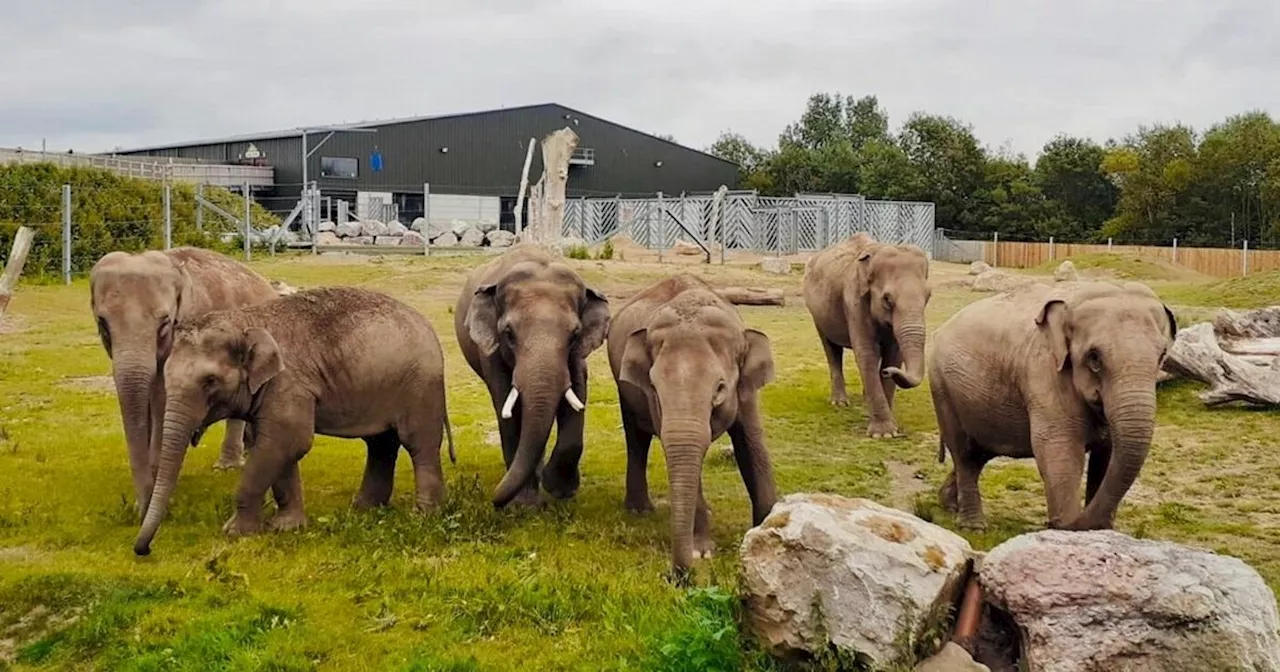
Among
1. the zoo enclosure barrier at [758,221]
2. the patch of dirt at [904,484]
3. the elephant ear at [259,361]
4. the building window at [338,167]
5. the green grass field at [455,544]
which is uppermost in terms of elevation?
the building window at [338,167]

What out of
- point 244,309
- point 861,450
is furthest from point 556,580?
point 861,450

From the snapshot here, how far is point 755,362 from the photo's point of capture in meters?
8.35

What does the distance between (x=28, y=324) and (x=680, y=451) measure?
16.4 metres

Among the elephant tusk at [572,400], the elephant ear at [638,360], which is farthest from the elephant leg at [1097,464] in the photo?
the elephant tusk at [572,400]

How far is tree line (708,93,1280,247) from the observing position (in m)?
53.9

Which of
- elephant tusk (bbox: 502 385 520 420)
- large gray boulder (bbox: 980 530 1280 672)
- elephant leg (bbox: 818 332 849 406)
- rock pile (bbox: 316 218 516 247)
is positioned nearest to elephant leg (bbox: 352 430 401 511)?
elephant tusk (bbox: 502 385 520 420)

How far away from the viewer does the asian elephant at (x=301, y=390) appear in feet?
27.4

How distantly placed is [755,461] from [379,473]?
303cm

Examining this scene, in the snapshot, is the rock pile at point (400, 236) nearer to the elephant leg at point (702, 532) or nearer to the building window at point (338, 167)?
the building window at point (338, 167)

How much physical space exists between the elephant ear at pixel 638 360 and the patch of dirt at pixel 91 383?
9300 mm

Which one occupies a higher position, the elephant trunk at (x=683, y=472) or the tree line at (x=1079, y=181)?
the tree line at (x=1079, y=181)

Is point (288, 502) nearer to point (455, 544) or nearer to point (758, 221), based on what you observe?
point (455, 544)

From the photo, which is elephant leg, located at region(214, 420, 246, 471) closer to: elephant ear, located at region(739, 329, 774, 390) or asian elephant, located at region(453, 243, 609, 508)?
asian elephant, located at region(453, 243, 609, 508)

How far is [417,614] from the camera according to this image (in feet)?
23.5
